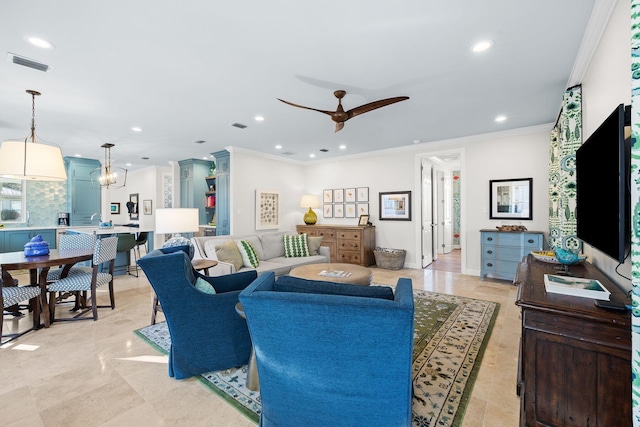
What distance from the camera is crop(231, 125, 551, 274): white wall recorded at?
4.83 meters

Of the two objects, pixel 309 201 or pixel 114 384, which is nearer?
pixel 114 384

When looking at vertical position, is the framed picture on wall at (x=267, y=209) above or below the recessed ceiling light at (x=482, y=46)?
below

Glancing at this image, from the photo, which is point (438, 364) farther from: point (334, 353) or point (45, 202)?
point (45, 202)

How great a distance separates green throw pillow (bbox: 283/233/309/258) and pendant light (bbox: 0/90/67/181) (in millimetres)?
2984

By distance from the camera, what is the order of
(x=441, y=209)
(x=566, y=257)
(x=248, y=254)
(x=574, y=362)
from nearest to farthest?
1. (x=574, y=362)
2. (x=566, y=257)
3. (x=248, y=254)
4. (x=441, y=209)

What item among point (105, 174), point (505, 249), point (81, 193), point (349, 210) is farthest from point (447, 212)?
point (81, 193)

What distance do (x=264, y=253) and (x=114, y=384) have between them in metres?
2.70

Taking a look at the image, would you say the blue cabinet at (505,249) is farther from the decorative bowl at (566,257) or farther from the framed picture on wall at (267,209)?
the framed picture on wall at (267,209)

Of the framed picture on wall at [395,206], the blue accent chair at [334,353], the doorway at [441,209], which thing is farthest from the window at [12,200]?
the doorway at [441,209]

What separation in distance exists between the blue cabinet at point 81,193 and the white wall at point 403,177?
12.0 feet

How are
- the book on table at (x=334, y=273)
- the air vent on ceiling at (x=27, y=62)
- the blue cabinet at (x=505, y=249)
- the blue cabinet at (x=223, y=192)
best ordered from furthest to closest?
the blue cabinet at (x=223, y=192), the blue cabinet at (x=505, y=249), the book on table at (x=334, y=273), the air vent on ceiling at (x=27, y=62)

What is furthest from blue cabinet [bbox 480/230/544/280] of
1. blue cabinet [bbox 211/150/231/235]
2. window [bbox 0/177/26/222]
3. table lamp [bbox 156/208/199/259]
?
window [bbox 0/177/26/222]

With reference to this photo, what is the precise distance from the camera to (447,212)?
873 centimetres

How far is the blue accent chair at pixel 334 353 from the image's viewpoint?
1151mm
